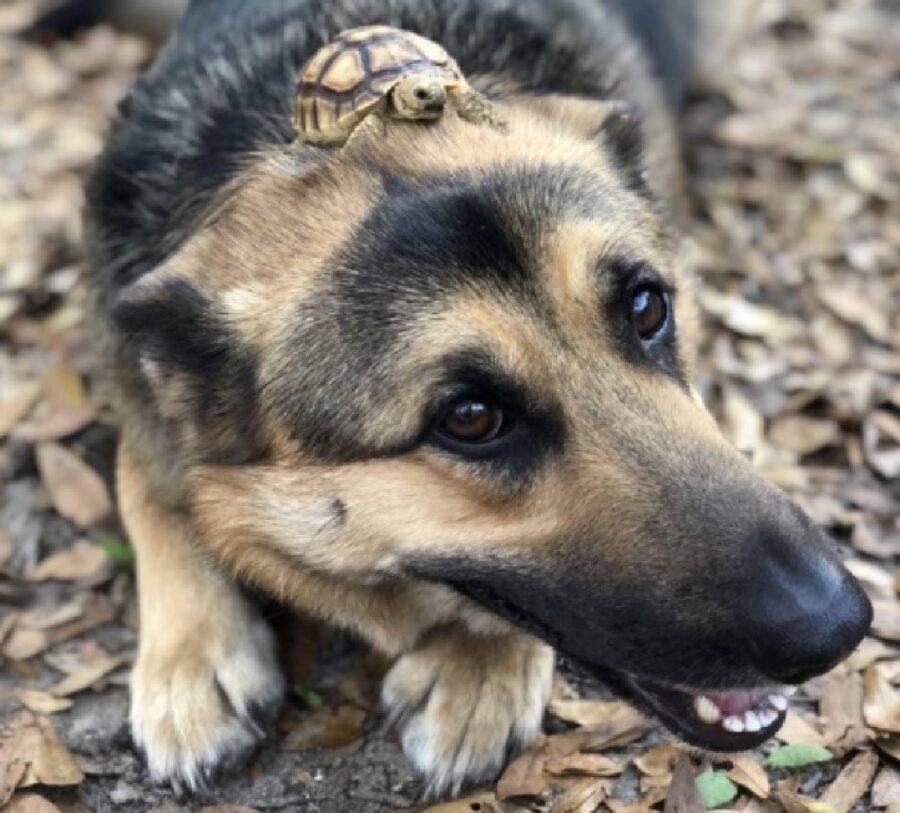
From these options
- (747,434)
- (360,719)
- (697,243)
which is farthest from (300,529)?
(697,243)

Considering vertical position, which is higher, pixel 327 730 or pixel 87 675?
pixel 327 730

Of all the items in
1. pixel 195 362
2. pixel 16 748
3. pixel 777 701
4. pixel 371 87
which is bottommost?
pixel 16 748

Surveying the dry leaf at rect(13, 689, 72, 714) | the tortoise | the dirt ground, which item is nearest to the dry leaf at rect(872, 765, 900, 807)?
the dirt ground

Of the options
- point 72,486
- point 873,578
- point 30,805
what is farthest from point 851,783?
point 72,486

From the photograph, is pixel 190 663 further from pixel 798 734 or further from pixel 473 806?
pixel 798 734

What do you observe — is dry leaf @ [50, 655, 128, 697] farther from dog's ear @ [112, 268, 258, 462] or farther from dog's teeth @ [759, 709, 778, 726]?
dog's teeth @ [759, 709, 778, 726]

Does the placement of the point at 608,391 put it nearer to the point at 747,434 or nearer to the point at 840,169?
the point at 747,434

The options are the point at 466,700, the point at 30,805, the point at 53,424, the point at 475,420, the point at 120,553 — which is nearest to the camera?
the point at 475,420

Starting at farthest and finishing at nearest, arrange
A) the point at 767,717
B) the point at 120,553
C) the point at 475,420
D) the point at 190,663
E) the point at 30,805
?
the point at 120,553 → the point at 190,663 → the point at 30,805 → the point at 767,717 → the point at 475,420
